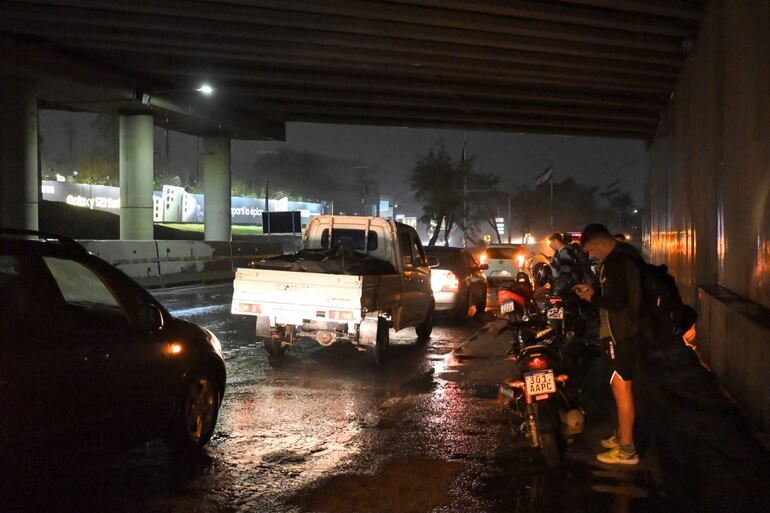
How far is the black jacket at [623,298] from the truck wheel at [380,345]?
517 centimetres

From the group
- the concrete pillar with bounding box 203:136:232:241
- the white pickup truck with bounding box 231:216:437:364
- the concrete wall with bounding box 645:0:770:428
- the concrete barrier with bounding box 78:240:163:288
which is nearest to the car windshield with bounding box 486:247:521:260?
the concrete wall with bounding box 645:0:770:428

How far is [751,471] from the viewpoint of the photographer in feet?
19.6

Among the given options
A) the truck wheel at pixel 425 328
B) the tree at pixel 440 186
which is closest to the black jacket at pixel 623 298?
the truck wheel at pixel 425 328

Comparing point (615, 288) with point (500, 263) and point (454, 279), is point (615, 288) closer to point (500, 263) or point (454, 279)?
point (454, 279)

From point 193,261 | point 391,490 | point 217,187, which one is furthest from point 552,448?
point 217,187

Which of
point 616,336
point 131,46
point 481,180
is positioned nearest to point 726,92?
point 616,336

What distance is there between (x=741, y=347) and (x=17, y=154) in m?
24.0

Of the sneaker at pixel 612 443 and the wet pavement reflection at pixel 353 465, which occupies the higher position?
the sneaker at pixel 612 443

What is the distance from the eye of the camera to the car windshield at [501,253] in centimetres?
2612

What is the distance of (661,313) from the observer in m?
6.20

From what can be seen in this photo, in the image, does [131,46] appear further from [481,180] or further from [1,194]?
[481,180]

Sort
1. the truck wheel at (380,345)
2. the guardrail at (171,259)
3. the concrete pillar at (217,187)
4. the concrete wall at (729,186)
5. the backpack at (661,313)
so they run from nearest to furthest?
the backpack at (661,313)
the concrete wall at (729,186)
the truck wheel at (380,345)
the guardrail at (171,259)
the concrete pillar at (217,187)

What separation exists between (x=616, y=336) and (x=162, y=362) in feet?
11.2

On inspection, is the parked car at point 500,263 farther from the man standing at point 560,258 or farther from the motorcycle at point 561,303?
the man standing at point 560,258
